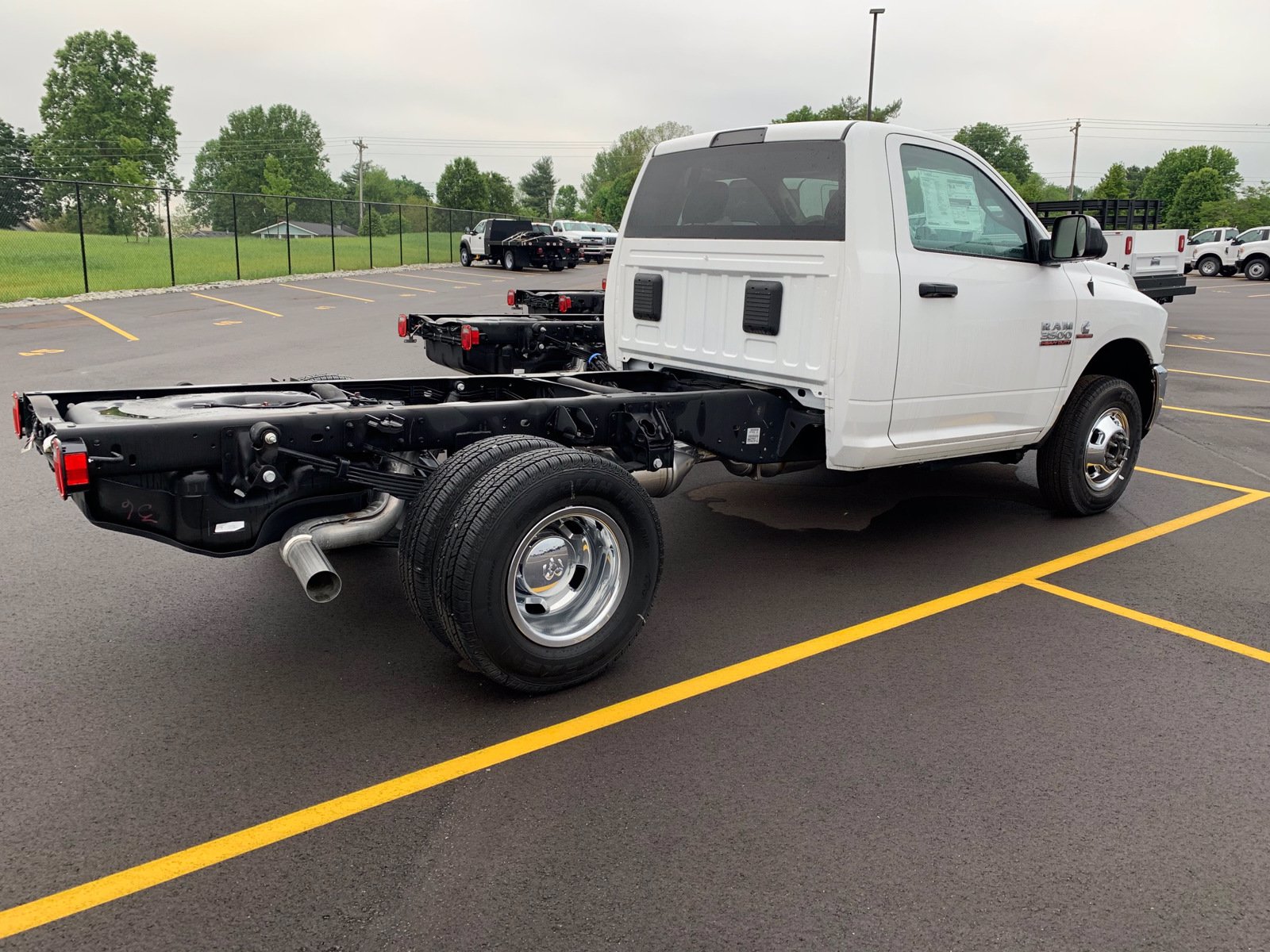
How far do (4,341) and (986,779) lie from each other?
16893 millimetres

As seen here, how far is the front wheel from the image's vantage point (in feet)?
20.3

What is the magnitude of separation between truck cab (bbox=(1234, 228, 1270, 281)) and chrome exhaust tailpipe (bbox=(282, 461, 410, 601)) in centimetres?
4037

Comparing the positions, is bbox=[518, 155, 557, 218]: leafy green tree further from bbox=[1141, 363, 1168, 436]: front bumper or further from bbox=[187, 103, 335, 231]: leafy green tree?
bbox=[1141, 363, 1168, 436]: front bumper

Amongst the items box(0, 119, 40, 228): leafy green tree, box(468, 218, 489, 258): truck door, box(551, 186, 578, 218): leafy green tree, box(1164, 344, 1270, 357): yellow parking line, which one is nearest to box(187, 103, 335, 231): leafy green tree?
box(0, 119, 40, 228): leafy green tree

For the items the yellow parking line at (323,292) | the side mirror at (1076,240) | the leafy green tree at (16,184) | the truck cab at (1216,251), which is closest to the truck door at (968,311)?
the side mirror at (1076,240)

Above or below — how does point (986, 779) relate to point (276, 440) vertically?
below

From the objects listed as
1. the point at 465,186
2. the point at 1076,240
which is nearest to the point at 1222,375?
the point at 1076,240

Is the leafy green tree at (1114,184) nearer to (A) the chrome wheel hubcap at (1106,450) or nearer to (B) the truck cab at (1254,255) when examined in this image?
(B) the truck cab at (1254,255)

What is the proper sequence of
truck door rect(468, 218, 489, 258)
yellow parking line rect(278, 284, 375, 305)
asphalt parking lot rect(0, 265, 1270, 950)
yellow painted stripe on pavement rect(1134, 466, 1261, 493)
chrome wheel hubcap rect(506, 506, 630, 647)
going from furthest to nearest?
truck door rect(468, 218, 489, 258)
yellow parking line rect(278, 284, 375, 305)
yellow painted stripe on pavement rect(1134, 466, 1261, 493)
chrome wheel hubcap rect(506, 506, 630, 647)
asphalt parking lot rect(0, 265, 1270, 950)

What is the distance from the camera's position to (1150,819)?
3195 millimetres

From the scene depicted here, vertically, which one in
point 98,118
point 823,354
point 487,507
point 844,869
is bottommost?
point 844,869

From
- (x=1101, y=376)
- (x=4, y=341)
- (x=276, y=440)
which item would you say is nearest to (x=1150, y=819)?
(x=276, y=440)

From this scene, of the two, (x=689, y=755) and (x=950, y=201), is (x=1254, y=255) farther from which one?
(x=689, y=755)

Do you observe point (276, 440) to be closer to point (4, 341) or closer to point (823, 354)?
point (823, 354)
